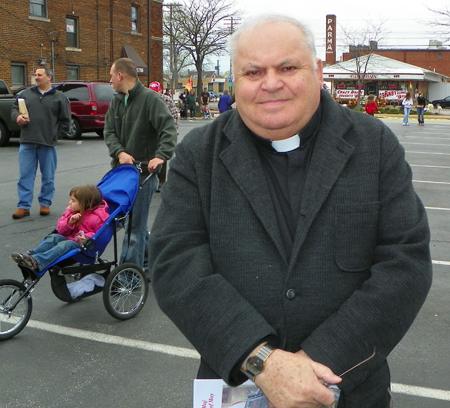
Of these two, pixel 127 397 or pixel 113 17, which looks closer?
pixel 127 397

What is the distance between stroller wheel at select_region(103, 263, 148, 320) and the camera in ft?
15.3

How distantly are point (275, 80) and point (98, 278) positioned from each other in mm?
3409

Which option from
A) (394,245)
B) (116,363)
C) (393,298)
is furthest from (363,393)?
(116,363)

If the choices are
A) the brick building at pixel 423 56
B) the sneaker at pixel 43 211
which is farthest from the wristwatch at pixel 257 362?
the brick building at pixel 423 56

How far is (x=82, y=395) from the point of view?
3572mm

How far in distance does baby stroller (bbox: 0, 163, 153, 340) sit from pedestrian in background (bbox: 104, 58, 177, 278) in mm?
296

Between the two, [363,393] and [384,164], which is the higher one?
[384,164]

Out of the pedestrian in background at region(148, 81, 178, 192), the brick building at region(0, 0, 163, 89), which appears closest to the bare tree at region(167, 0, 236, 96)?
the brick building at region(0, 0, 163, 89)

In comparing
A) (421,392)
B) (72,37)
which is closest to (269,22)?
(421,392)

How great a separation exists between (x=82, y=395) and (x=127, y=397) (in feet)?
0.92

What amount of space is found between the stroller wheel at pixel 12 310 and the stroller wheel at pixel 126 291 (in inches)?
24.2

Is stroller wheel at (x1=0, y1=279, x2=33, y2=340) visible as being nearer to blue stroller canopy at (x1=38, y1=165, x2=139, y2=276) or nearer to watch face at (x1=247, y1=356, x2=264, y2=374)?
blue stroller canopy at (x1=38, y1=165, x2=139, y2=276)

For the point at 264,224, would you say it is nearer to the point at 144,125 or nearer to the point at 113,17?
the point at 144,125

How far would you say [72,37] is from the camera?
2945 centimetres
